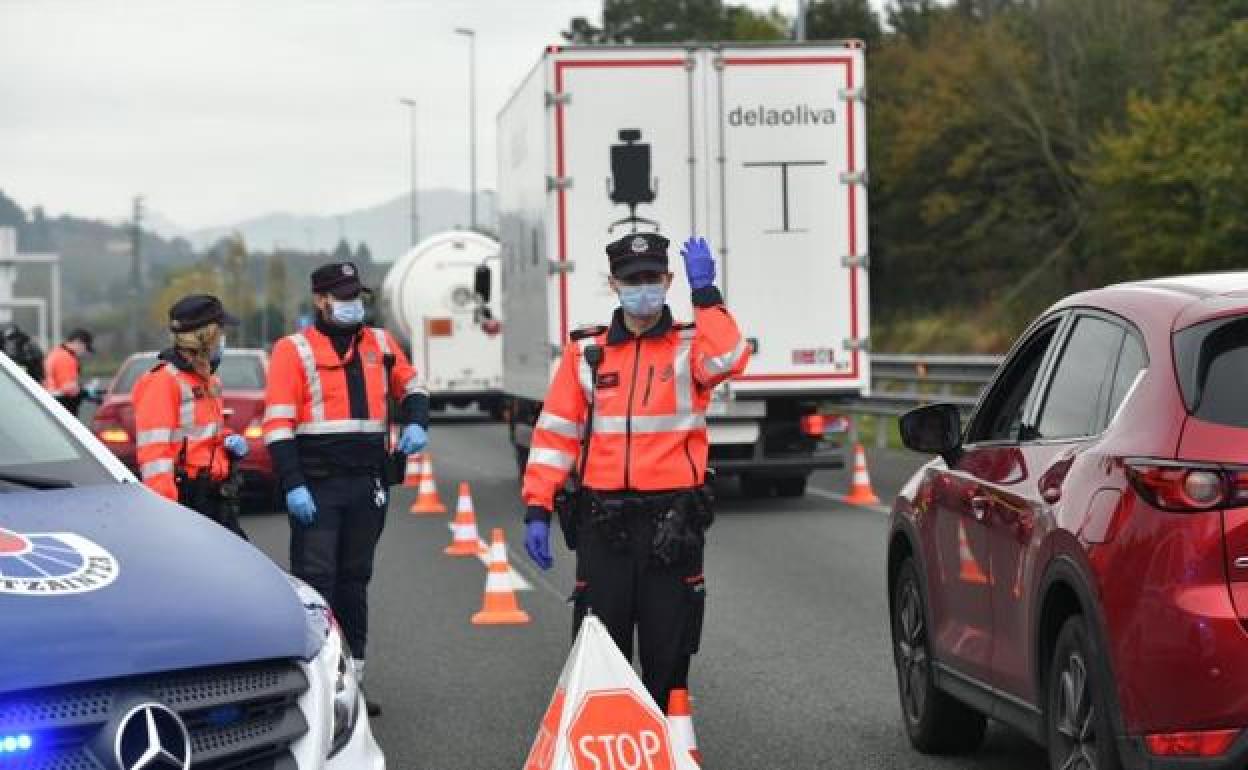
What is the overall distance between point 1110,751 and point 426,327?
36.3 meters

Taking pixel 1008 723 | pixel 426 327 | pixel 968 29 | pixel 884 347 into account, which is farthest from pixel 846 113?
pixel 968 29

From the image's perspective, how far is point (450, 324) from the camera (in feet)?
139

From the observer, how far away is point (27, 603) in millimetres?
5035

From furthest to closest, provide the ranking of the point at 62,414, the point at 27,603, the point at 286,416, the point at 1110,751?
the point at 286,416 → the point at 62,414 → the point at 1110,751 → the point at 27,603

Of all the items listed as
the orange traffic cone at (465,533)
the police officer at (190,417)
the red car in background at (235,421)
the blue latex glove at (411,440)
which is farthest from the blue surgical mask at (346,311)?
the red car in background at (235,421)

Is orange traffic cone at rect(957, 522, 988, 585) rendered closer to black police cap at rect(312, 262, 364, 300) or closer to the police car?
the police car

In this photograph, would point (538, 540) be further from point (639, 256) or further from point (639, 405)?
point (639, 256)

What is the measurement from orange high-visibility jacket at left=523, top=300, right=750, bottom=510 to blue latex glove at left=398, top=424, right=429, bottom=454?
2118 mm

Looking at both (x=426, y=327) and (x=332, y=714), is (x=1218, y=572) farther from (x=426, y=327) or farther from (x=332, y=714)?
(x=426, y=327)

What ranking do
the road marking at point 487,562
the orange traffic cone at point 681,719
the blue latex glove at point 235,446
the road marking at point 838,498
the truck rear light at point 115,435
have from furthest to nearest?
the truck rear light at point 115,435, the road marking at point 838,498, the road marking at point 487,562, the blue latex glove at point 235,446, the orange traffic cone at point 681,719

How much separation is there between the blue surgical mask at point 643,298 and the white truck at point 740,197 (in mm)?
11538

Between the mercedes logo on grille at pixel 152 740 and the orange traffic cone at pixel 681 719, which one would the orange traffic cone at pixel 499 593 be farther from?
the mercedes logo on grille at pixel 152 740

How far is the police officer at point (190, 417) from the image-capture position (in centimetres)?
1093

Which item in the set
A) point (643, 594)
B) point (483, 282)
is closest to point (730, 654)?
point (643, 594)
